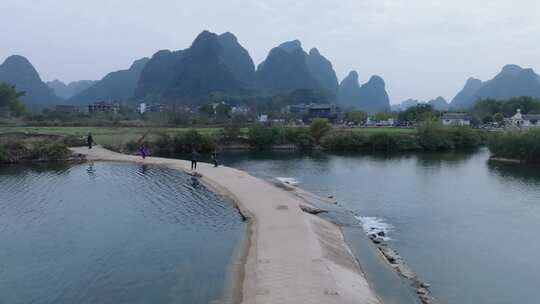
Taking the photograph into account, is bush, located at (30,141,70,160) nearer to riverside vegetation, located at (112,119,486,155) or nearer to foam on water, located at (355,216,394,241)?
riverside vegetation, located at (112,119,486,155)

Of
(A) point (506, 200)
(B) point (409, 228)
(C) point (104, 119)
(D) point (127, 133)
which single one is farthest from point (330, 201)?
(C) point (104, 119)

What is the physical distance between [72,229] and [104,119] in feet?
209

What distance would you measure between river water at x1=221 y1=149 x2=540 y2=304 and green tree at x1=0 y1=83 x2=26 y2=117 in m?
49.9

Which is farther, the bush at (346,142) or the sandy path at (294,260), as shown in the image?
the bush at (346,142)

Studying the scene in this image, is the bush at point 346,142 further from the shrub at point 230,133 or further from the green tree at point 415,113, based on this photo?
the green tree at point 415,113

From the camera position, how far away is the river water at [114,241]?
14.1 m

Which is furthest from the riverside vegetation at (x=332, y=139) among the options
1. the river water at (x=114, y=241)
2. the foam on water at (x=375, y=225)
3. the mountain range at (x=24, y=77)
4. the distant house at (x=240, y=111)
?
the mountain range at (x=24, y=77)

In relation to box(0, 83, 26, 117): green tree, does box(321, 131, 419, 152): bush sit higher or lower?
lower

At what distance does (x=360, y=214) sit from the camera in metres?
25.8

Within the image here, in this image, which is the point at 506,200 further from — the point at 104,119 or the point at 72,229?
the point at 104,119

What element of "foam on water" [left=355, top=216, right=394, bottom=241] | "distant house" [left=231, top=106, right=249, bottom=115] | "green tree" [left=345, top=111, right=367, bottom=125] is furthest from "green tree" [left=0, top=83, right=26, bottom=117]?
"foam on water" [left=355, top=216, right=394, bottom=241]

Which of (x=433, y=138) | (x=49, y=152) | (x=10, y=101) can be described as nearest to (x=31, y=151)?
(x=49, y=152)

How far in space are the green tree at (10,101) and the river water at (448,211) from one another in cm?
4987

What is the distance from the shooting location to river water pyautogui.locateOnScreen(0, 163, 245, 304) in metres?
14.1
